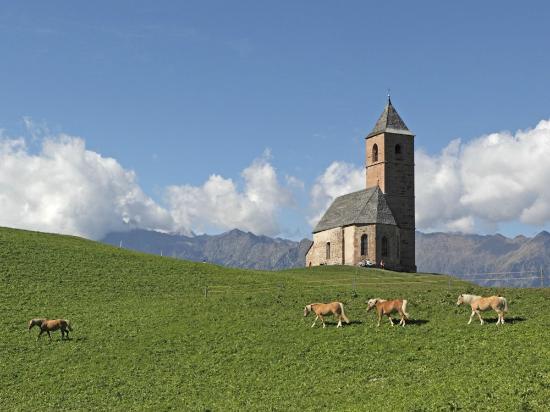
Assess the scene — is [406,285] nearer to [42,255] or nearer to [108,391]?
[42,255]

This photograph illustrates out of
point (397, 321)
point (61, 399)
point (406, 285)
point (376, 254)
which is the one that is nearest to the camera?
point (61, 399)

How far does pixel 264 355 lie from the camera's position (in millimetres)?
36375

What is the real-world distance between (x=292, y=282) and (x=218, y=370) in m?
36.6

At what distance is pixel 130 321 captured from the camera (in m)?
47.7

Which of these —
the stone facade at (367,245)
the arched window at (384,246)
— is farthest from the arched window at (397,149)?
the arched window at (384,246)

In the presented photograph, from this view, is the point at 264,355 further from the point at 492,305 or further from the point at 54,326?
the point at 54,326

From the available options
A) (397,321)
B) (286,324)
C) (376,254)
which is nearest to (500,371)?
(397,321)

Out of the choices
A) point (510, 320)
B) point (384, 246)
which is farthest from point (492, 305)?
point (384, 246)

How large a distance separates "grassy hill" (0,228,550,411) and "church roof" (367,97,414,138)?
198ft

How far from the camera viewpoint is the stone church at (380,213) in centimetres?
10550

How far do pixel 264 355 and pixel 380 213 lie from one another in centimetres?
7180

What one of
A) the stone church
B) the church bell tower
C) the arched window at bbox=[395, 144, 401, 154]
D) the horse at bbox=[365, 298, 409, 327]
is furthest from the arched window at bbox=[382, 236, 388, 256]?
the horse at bbox=[365, 298, 409, 327]

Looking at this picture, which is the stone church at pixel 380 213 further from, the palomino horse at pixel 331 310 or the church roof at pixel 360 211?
the palomino horse at pixel 331 310

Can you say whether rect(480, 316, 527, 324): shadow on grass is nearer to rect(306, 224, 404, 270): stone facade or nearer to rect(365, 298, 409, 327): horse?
rect(365, 298, 409, 327): horse
